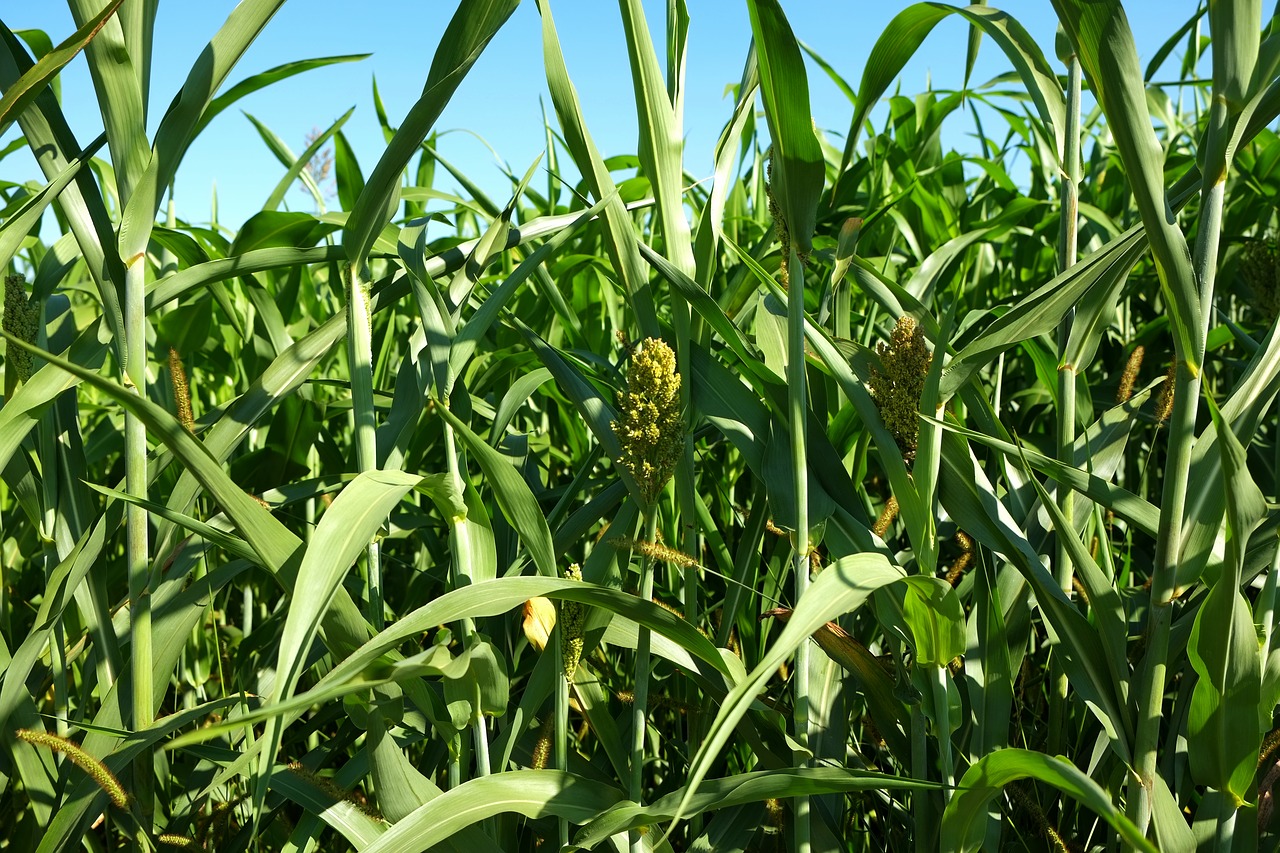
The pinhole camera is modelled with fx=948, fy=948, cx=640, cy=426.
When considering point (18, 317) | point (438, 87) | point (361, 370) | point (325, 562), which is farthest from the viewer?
point (18, 317)

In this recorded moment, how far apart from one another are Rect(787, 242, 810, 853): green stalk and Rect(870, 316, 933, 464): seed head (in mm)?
77

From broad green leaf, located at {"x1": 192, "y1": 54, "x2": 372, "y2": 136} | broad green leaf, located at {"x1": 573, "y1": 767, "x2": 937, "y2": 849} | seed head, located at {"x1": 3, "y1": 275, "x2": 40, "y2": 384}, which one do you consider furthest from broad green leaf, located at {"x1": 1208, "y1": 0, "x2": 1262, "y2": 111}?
seed head, located at {"x1": 3, "y1": 275, "x2": 40, "y2": 384}

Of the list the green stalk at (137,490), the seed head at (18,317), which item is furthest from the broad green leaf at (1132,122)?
the seed head at (18,317)

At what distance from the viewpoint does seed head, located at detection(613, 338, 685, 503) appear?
0.73 metres

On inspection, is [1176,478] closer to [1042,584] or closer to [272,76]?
[1042,584]

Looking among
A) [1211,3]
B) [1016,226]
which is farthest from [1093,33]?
[1016,226]

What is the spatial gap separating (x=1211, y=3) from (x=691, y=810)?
2.34 feet

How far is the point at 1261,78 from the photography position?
678 mm

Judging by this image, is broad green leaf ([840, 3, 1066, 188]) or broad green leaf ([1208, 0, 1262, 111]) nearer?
broad green leaf ([1208, 0, 1262, 111])

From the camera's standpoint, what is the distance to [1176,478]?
2.40 ft

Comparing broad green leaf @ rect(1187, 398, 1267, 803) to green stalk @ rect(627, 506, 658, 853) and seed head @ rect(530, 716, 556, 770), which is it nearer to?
green stalk @ rect(627, 506, 658, 853)

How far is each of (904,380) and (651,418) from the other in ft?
0.71

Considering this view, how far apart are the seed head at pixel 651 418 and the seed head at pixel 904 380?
0.19 metres

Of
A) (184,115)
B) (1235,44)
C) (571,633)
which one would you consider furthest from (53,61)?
(1235,44)
